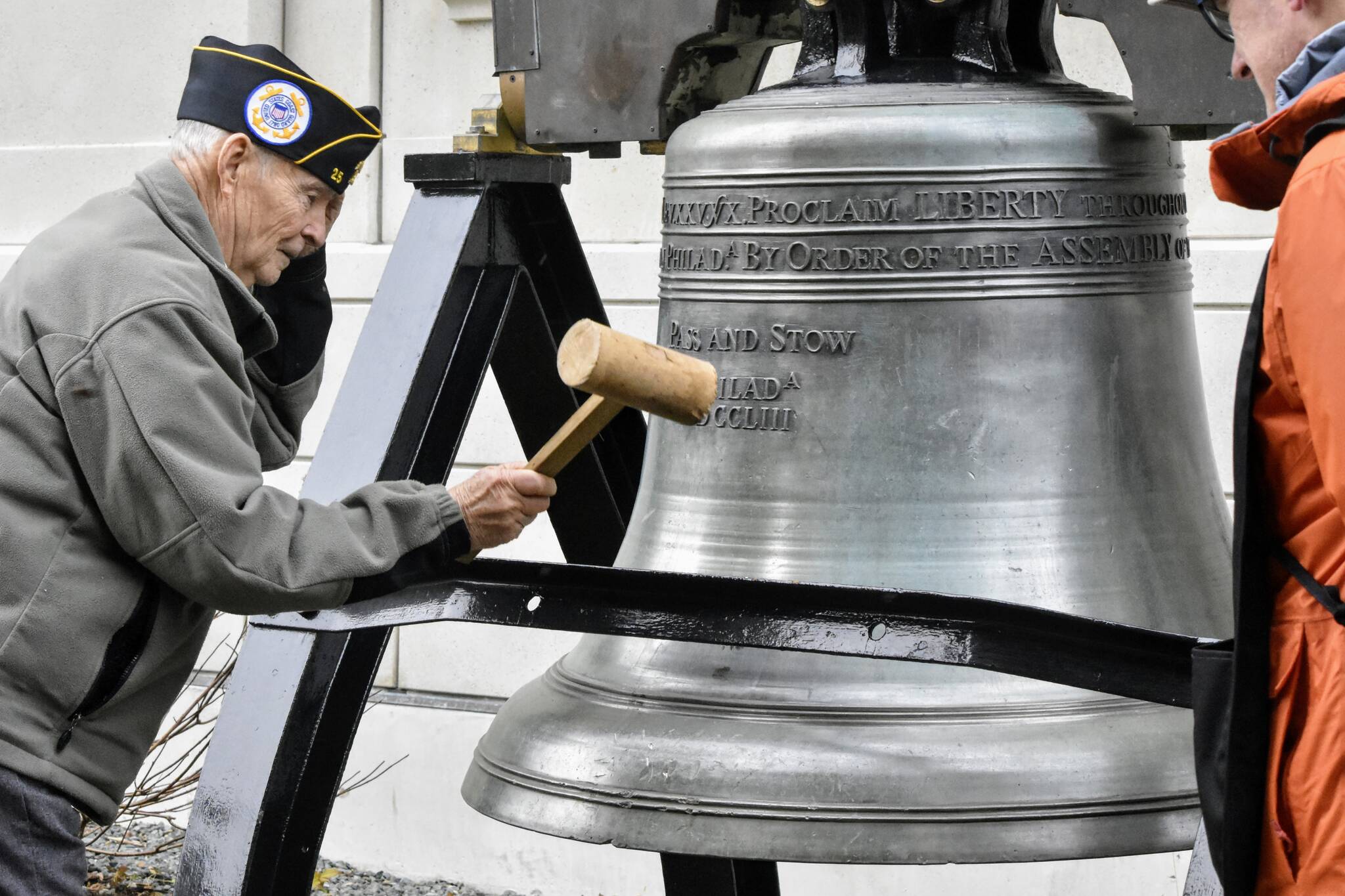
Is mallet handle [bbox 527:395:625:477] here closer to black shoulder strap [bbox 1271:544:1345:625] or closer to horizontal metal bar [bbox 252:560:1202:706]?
horizontal metal bar [bbox 252:560:1202:706]

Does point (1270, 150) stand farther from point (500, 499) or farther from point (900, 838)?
point (500, 499)

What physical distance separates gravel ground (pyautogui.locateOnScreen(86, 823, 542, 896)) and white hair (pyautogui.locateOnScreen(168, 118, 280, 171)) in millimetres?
2566

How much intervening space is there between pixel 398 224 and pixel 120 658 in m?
2.73

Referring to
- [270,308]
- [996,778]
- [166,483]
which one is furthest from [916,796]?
[270,308]

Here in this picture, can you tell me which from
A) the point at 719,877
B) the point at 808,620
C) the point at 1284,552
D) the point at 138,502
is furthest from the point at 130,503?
the point at 719,877

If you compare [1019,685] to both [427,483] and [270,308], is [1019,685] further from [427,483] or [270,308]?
[270,308]

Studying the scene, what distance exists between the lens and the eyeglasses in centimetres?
169

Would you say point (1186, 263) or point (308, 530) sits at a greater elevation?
point (1186, 263)

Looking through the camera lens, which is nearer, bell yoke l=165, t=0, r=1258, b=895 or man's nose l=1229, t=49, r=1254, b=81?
man's nose l=1229, t=49, r=1254, b=81

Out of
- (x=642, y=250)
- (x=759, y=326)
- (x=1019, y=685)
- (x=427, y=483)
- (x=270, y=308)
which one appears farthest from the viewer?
(x=642, y=250)

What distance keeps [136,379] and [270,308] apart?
2.30 ft

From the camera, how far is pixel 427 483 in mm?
2406

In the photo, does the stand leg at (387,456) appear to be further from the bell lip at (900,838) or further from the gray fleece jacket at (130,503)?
the bell lip at (900,838)

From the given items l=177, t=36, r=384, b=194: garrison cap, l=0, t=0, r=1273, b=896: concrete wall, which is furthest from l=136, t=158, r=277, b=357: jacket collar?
l=0, t=0, r=1273, b=896: concrete wall
